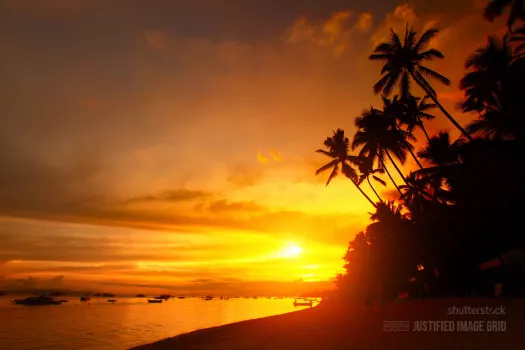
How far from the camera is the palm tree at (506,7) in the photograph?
25.1 meters

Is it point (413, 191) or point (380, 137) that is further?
point (413, 191)

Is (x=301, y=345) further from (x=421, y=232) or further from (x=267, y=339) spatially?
(x=421, y=232)

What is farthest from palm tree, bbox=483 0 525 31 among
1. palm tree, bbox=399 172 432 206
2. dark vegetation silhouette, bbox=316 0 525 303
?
palm tree, bbox=399 172 432 206

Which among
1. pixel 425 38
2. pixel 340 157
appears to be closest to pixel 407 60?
pixel 425 38

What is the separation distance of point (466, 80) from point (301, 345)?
2833cm

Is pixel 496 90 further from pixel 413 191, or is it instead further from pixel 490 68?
pixel 413 191

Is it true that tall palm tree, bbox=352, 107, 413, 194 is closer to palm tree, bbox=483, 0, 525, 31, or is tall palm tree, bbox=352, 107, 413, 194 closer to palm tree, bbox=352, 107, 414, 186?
palm tree, bbox=352, 107, 414, 186

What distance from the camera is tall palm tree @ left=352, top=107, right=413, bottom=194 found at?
4206cm

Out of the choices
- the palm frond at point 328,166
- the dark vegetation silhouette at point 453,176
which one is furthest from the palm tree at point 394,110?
the palm frond at point 328,166

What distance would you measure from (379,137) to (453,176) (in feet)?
32.6

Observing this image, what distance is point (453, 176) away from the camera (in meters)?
34.9

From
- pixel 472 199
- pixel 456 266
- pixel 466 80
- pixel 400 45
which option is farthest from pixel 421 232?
pixel 400 45

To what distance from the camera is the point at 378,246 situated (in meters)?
32.9

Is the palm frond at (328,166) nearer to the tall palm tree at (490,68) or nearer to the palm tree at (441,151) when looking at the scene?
the palm tree at (441,151)
